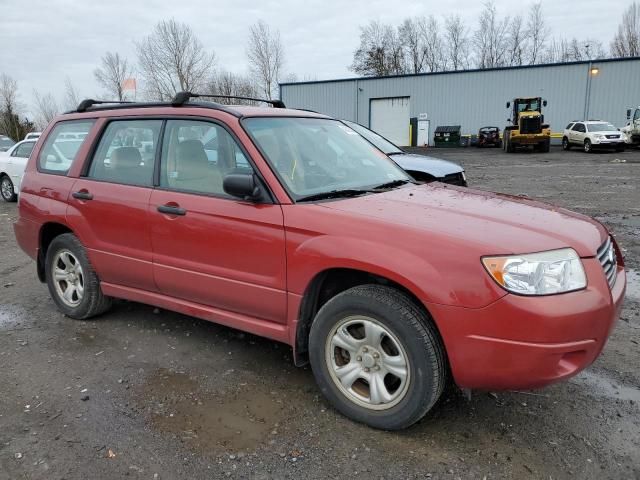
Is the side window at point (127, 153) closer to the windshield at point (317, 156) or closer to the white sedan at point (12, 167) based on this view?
the windshield at point (317, 156)

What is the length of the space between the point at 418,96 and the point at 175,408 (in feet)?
131

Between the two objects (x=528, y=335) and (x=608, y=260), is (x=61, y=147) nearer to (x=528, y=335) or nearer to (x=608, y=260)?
(x=528, y=335)

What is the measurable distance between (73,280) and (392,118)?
3926 centimetres

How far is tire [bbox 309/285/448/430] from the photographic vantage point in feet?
8.84

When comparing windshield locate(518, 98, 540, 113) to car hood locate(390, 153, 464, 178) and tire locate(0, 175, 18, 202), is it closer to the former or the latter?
car hood locate(390, 153, 464, 178)

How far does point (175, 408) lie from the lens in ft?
10.5

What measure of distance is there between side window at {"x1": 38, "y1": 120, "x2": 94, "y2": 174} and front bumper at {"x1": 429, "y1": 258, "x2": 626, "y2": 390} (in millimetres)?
3398

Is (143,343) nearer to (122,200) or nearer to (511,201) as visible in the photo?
(122,200)

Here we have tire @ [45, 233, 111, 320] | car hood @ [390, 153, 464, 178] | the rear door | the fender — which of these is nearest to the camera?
the fender

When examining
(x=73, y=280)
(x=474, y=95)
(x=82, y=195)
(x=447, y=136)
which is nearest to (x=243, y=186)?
(x=82, y=195)

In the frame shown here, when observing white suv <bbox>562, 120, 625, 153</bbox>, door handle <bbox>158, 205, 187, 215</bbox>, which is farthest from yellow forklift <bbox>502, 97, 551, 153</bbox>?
door handle <bbox>158, 205, 187, 215</bbox>

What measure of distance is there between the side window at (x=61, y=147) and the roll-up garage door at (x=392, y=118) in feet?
124

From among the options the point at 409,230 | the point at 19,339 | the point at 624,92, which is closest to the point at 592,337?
the point at 409,230

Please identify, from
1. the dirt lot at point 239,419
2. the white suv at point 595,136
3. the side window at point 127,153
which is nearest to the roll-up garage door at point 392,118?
the white suv at point 595,136
